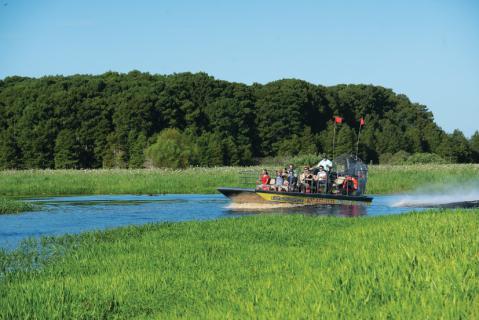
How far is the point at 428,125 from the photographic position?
121812 mm

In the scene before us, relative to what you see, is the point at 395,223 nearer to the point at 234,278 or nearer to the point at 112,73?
the point at 234,278

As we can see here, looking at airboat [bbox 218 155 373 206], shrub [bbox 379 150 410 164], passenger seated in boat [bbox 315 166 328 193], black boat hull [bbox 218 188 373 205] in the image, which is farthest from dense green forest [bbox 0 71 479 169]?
passenger seated in boat [bbox 315 166 328 193]

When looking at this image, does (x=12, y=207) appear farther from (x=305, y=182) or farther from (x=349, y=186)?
(x=349, y=186)

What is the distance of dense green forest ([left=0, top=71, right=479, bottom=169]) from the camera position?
82000 mm

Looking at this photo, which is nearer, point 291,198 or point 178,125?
point 291,198

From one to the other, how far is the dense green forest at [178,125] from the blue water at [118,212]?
32.1m

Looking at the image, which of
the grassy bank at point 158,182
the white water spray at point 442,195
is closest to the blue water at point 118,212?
the white water spray at point 442,195

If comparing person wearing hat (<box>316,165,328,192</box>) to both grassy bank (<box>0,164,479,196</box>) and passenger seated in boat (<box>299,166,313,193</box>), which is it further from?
grassy bank (<box>0,164,479,196</box>)

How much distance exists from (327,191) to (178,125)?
62.4m

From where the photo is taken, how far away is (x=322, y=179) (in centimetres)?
3083

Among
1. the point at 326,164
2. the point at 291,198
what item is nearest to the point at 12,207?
the point at 291,198

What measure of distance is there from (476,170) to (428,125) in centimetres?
6981

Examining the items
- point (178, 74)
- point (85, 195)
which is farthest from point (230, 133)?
point (85, 195)

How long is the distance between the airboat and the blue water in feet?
1.40
